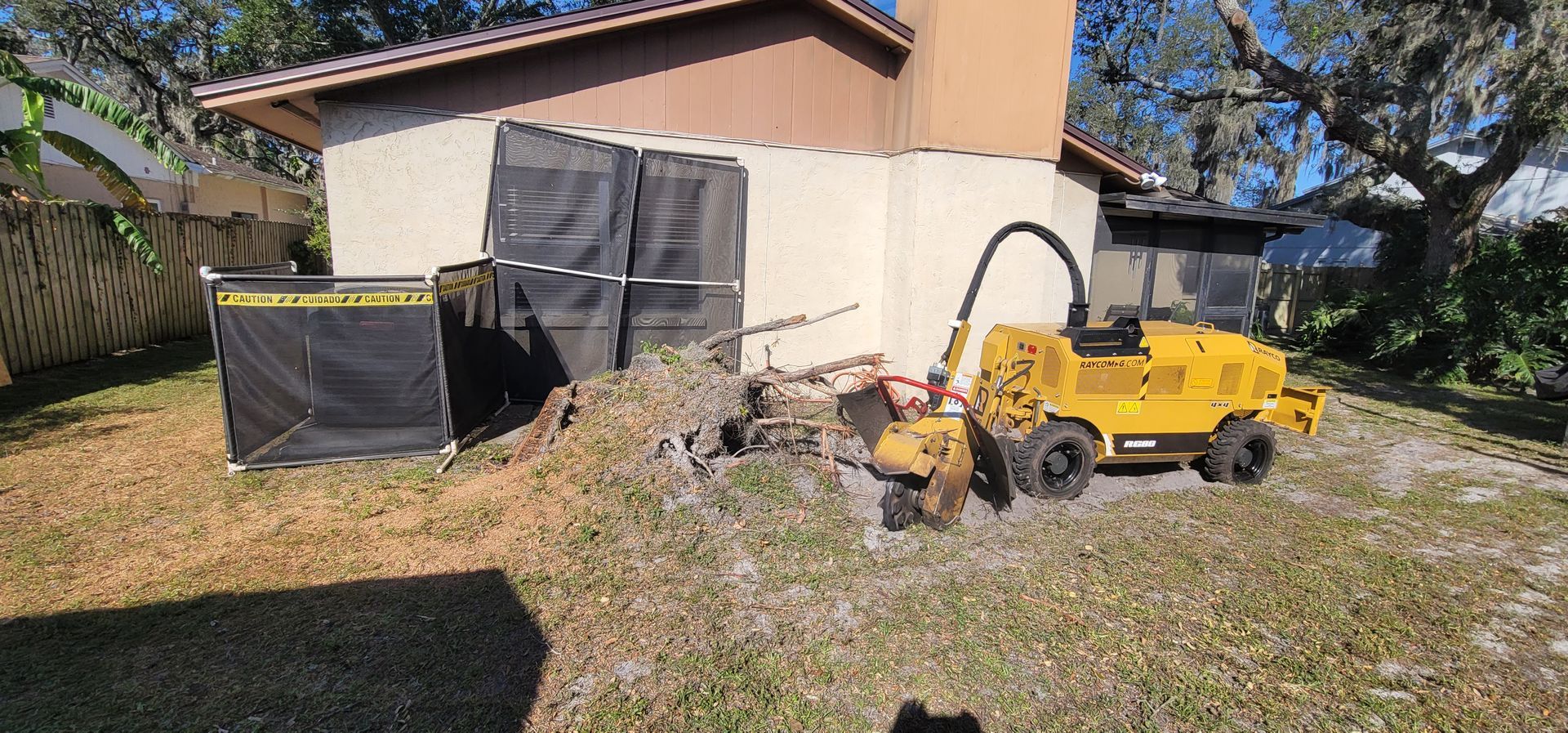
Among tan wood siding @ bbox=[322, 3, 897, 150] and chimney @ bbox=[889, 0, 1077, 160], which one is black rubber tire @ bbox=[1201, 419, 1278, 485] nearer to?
chimney @ bbox=[889, 0, 1077, 160]

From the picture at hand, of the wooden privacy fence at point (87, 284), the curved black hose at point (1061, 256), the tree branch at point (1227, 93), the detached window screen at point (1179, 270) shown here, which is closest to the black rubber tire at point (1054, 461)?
the curved black hose at point (1061, 256)

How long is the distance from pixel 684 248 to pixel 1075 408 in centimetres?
428

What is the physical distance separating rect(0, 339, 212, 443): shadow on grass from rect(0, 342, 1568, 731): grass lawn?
32 cm

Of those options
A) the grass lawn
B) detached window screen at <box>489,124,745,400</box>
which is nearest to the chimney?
detached window screen at <box>489,124,745,400</box>

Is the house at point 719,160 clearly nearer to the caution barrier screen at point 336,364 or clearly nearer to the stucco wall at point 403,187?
the stucco wall at point 403,187

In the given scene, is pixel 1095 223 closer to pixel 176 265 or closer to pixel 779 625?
pixel 779 625

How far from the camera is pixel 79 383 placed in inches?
293

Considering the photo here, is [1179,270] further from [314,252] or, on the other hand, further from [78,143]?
[314,252]

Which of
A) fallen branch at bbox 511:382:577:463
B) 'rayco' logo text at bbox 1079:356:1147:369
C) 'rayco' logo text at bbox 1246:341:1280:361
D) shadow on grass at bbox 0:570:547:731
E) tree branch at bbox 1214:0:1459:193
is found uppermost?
tree branch at bbox 1214:0:1459:193

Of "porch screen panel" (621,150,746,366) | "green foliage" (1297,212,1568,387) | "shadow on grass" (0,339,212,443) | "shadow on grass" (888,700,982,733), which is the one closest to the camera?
"shadow on grass" (888,700,982,733)

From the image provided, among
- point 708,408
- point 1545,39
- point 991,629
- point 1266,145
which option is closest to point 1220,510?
point 991,629

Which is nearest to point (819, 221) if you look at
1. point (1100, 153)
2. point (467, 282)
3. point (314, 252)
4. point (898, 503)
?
point (1100, 153)

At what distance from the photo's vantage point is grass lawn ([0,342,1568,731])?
2.83m

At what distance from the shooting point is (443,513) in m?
4.43
